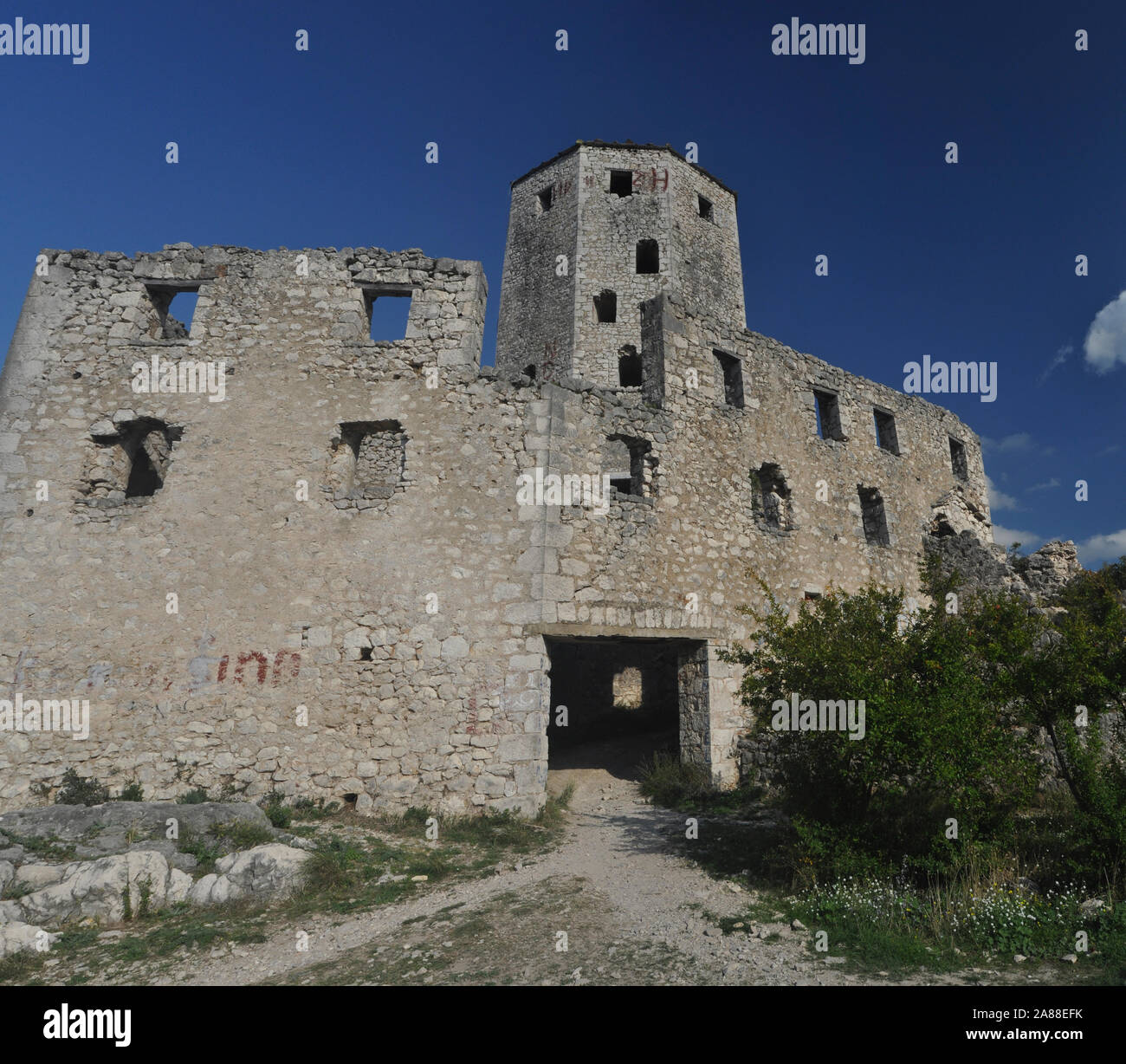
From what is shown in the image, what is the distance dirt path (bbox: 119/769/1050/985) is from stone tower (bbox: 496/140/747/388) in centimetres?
1784

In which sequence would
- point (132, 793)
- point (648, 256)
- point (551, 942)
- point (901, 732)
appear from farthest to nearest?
point (648, 256) < point (132, 793) < point (901, 732) < point (551, 942)

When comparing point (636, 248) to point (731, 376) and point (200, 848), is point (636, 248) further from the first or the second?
point (200, 848)

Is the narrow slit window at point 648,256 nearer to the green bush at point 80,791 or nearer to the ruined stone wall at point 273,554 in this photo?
the ruined stone wall at point 273,554

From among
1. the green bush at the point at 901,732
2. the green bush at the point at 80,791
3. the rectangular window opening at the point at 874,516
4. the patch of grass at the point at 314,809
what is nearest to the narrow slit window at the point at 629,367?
the rectangular window opening at the point at 874,516

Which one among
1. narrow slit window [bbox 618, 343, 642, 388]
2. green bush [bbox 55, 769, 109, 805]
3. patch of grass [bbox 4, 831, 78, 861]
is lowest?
green bush [bbox 55, 769, 109, 805]

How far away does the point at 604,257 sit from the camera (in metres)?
23.3

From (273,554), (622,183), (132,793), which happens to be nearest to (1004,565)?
(273,554)

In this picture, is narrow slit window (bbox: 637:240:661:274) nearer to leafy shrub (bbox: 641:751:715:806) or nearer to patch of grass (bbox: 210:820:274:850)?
leafy shrub (bbox: 641:751:715:806)

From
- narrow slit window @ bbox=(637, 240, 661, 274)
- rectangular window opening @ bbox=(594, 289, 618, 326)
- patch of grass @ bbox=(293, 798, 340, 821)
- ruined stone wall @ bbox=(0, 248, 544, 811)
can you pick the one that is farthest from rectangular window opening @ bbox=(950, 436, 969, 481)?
patch of grass @ bbox=(293, 798, 340, 821)

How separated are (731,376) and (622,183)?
1590 cm

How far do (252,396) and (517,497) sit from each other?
14.5 feet

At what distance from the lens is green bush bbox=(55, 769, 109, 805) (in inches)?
312
